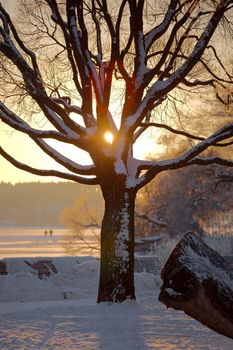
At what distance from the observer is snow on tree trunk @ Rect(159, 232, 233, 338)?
7.66 m

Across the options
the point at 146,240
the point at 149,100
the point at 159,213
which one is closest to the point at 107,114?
the point at 149,100

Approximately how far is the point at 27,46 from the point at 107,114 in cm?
331

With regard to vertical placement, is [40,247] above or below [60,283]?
above

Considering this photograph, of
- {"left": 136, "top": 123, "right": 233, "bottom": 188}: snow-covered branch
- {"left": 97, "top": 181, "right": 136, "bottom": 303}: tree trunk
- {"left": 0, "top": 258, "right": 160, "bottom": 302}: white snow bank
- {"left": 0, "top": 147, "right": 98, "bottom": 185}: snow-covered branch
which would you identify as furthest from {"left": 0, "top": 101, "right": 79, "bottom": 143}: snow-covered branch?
{"left": 0, "top": 258, "right": 160, "bottom": 302}: white snow bank

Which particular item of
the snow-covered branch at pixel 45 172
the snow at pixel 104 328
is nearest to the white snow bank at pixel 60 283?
the snow at pixel 104 328

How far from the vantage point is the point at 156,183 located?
45.8m

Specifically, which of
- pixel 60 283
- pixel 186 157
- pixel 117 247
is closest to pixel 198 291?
pixel 117 247

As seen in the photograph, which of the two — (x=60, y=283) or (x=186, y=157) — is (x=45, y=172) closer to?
(x=186, y=157)

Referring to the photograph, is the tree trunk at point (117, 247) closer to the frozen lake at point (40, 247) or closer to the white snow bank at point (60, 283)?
the white snow bank at point (60, 283)

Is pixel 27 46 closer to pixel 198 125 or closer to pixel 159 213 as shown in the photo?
pixel 198 125

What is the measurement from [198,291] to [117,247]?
5.09 meters

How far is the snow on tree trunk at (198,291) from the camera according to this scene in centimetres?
766

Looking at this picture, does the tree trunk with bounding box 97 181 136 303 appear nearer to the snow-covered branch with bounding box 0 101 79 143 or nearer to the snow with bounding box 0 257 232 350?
the snow with bounding box 0 257 232 350

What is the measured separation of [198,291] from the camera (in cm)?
764
